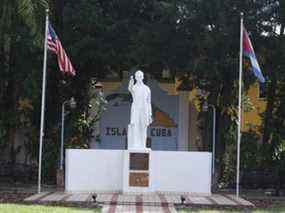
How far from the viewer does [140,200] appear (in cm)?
2052

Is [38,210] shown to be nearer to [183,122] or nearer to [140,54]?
[140,54]

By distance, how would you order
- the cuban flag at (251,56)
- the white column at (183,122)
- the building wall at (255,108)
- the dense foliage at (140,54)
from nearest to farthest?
the cuban flag at (251,56) → the dense foliage at (140,54) → the building wall at (255,108) → the white column at (183,122)

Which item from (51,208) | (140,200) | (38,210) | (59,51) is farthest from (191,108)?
(38,210)

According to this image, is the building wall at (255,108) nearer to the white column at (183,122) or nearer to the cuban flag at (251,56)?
the white column at (183,122)

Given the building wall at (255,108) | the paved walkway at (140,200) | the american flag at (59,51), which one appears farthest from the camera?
the building wall at (255,108)

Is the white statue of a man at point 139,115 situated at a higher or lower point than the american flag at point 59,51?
lower

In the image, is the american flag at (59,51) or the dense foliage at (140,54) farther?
the dense foliage at (140,54)

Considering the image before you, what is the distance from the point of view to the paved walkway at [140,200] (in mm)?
18689

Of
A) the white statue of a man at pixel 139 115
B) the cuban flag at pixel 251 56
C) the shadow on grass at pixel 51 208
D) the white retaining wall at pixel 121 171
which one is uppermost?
the cuban flag at pixel 251 56

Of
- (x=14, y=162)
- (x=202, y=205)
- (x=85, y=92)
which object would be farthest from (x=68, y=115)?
(x=202, y=205)

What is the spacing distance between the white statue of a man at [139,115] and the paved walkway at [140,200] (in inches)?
77.1

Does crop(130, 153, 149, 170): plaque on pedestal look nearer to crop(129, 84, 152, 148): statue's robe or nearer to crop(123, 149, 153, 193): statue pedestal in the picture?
crop(123, 149, 153, 193): statue pedestal

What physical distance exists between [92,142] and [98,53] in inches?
299

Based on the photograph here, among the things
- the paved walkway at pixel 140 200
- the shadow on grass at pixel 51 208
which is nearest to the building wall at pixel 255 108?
the paved walkway at pixel 140 200
